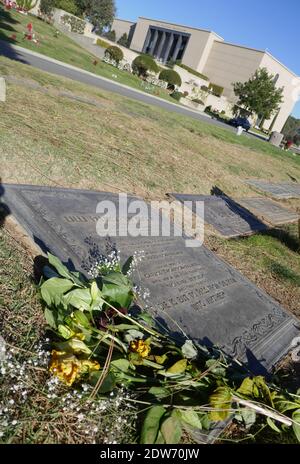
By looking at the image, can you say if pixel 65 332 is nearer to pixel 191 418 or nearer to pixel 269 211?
pixel 191 418

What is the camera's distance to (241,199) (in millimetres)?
8398

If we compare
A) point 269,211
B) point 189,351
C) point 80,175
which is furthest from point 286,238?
point 189,351

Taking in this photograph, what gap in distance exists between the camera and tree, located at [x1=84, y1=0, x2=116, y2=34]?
198ft

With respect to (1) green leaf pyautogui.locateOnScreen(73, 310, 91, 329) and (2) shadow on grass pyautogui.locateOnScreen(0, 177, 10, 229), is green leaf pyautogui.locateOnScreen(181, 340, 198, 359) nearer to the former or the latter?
(1) green leaf pyautogui.locateOnScreen(73, 310, 91, 329)

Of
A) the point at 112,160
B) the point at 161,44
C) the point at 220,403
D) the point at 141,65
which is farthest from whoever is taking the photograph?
the point at 161,44

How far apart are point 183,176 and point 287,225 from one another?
2.75 m

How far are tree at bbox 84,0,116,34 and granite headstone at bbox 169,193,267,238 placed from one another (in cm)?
6459

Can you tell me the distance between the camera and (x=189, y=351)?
2.46 meters

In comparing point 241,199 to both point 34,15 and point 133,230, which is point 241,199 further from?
point 34,15

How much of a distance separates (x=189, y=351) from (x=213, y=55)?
232 ft

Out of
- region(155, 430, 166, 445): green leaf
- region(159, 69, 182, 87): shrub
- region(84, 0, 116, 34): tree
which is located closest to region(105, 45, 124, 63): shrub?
region(159, 69, 182, 87): shrub

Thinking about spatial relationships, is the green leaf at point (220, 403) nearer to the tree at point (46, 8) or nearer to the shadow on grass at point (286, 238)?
the shadow on grass at point (286, 238)

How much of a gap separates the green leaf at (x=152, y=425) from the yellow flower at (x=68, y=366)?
0.38 meters

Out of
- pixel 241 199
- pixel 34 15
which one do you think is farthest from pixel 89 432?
pixel 34 15
